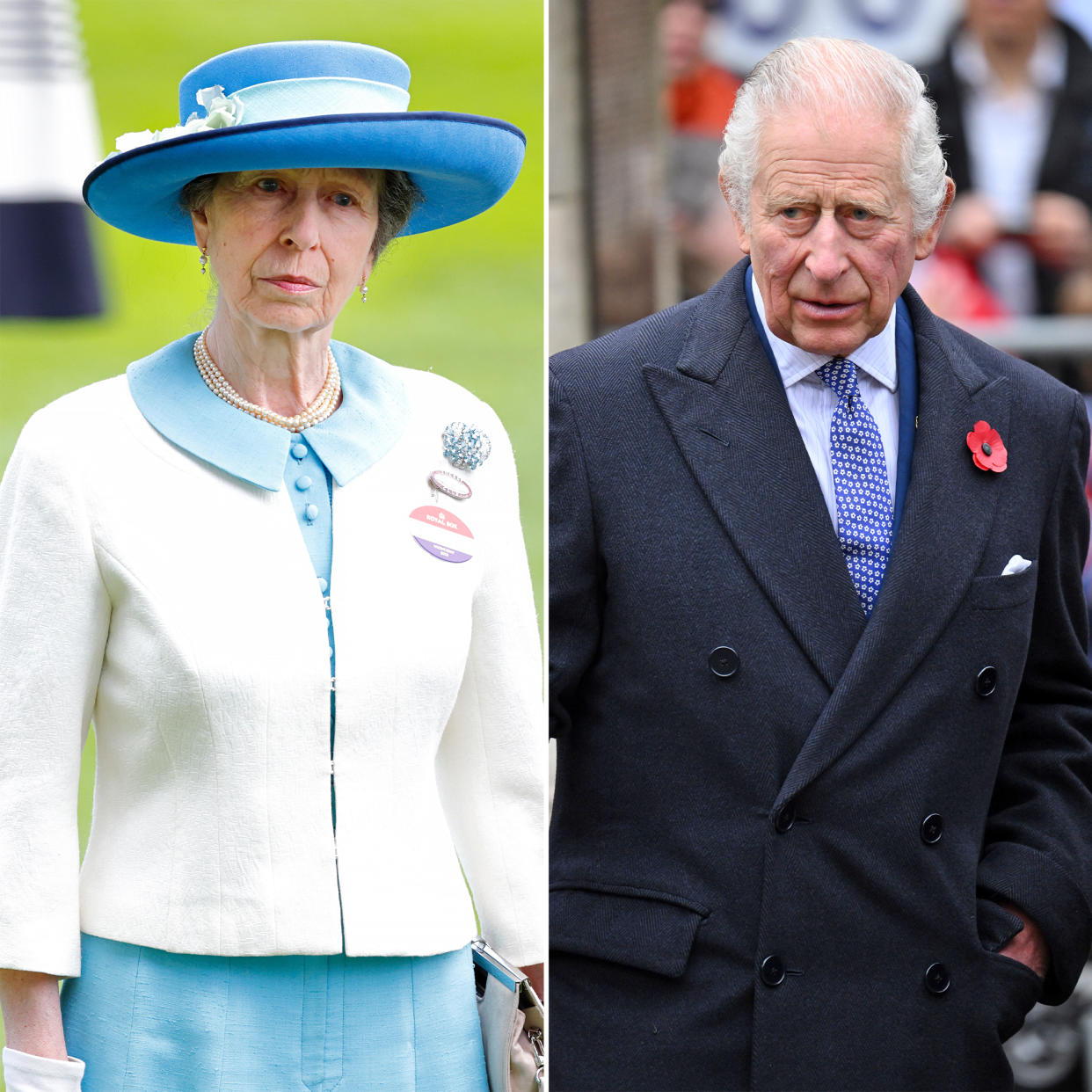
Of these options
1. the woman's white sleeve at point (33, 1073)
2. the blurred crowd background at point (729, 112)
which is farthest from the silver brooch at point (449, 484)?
the blurred crowd background at point (729, 112)

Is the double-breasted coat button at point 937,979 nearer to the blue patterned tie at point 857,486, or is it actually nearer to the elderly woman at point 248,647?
the blue patterned tie at point 857,486

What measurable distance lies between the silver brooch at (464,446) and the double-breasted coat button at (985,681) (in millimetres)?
821

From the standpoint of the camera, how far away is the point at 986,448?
102 inches

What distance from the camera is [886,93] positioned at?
239cm

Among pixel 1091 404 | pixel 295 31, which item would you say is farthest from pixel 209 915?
pixel 1091 404

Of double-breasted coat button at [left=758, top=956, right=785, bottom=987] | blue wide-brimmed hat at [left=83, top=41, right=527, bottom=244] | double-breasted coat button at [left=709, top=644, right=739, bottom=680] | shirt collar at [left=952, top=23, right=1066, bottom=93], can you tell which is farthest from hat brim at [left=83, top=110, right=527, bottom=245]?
shirt collar at [left=952, top=23, right=1066, bottom=93]

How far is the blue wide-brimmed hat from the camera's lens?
208 cm

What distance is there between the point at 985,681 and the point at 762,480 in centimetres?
47

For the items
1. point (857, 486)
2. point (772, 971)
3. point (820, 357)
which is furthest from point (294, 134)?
point (772, 971)

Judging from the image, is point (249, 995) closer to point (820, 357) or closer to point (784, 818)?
point (784, 818)

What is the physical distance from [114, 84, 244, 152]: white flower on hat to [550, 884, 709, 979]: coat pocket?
1222 mm

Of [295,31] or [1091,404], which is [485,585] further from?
[1091,404]

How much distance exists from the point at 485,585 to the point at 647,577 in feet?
0.83

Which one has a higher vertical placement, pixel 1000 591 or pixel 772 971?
pixel 1000 591
